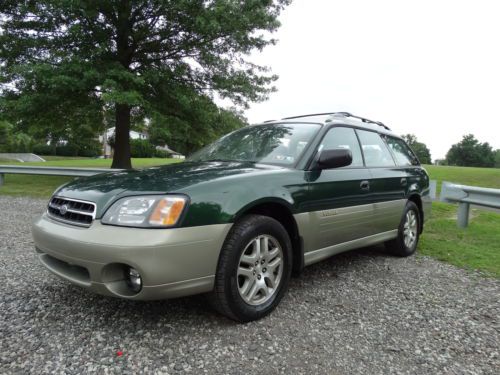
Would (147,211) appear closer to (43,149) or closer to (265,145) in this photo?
(265,145)

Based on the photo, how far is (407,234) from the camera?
450cm

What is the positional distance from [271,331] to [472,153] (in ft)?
341

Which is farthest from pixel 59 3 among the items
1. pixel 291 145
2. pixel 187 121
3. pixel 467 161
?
pixel 467 161

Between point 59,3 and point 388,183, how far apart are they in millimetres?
10300

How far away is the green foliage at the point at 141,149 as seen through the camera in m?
47.8

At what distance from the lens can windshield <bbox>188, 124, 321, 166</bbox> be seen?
3.30 metres

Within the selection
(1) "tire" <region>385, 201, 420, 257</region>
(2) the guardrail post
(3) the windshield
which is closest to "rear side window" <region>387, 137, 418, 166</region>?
(1) "tire" <region>385, 201, 420, 257</region>

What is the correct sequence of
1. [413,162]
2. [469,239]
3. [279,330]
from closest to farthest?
[279,330] → [413,162] → [469,239]

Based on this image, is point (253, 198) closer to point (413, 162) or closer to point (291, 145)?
point (291, 145)

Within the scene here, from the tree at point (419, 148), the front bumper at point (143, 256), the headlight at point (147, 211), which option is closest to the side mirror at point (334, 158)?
the front bumper at point (143, 256)

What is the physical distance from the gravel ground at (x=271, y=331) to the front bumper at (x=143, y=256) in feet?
1.12

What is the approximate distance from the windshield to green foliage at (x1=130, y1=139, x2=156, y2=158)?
45954mm

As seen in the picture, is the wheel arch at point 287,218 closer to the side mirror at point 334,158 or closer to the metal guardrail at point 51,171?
the side mirror at point 334,158

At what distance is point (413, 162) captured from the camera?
4.96m
